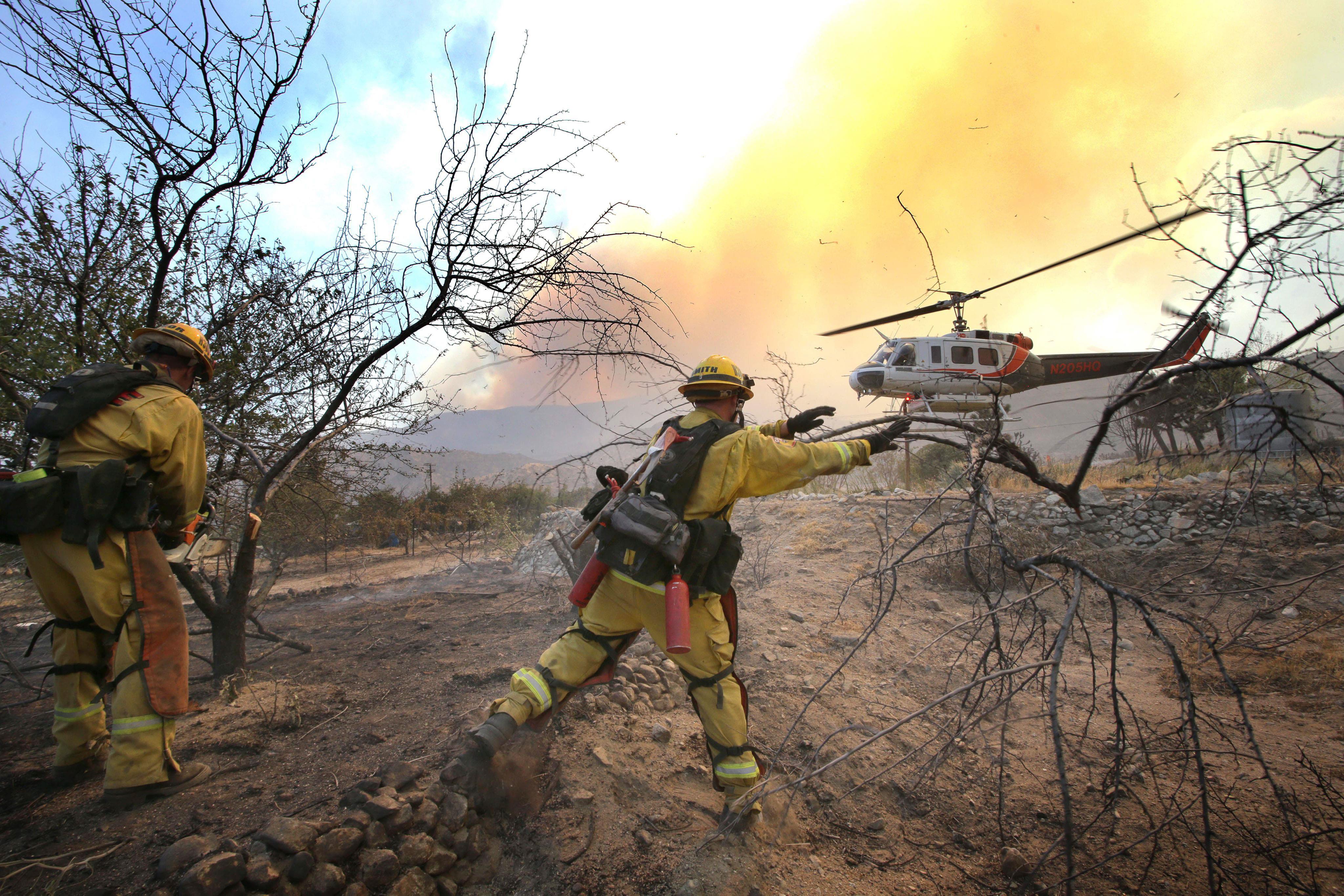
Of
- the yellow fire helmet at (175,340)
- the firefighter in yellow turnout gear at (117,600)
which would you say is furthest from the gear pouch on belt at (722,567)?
the yellow fire helmet at (175,340)

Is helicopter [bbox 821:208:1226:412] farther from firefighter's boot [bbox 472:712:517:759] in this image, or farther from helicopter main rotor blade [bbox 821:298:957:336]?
firefighter's boot [bbox 472:712:517:759]

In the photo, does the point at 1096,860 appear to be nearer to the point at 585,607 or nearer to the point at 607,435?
the point at 585,607

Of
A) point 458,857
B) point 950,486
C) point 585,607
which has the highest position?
point 950,486

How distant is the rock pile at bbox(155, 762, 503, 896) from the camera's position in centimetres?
181

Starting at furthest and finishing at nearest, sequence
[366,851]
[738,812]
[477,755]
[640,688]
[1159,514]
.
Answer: [1159,514] → [640,688] → [477,755] → [738,812] → [366,851]

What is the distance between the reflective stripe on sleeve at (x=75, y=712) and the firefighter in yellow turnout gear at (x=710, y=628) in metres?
1.70

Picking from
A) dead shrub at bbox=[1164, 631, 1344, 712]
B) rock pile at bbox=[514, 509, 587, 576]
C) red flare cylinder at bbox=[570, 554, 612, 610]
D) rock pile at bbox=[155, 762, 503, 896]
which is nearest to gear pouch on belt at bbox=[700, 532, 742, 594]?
red flare cylinder at bbox=[570, 554, 612, 610]

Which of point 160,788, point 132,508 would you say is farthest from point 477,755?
point 132,508

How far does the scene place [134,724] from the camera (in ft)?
7.38

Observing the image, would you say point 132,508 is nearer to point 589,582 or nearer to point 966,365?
point 589,582

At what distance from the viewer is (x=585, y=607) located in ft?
9.44

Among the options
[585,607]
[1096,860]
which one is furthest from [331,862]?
[1096,860]

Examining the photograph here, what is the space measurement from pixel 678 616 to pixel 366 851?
1.42 metres

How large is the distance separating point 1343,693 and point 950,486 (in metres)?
4.01
